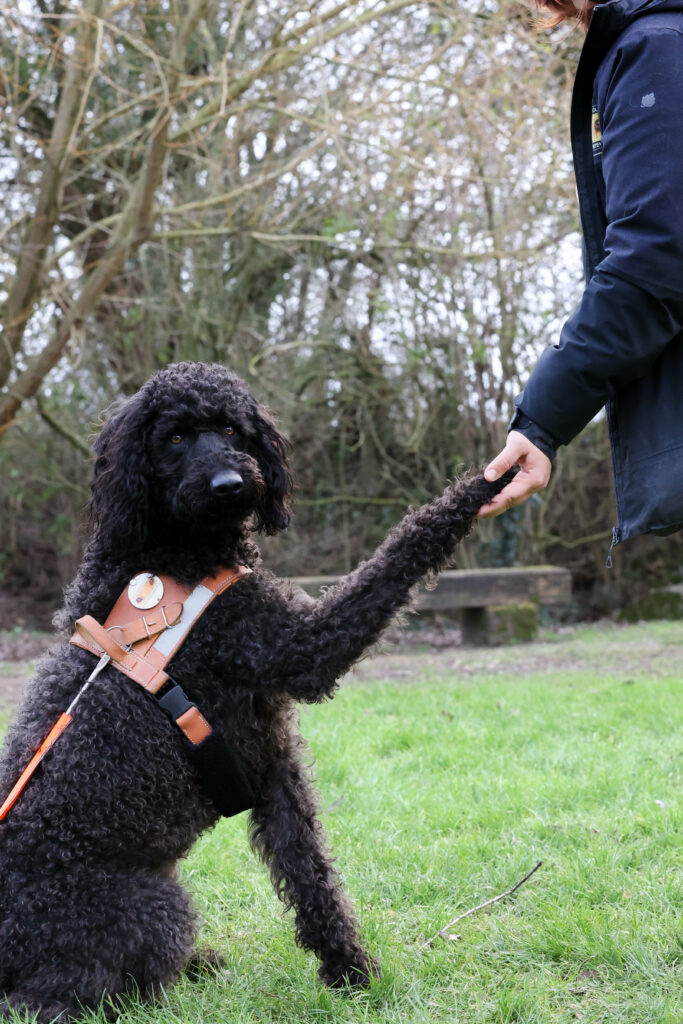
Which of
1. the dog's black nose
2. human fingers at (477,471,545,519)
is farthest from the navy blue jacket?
the dog's black nose

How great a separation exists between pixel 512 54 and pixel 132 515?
751 centimetres

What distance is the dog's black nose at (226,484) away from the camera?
2.53 m

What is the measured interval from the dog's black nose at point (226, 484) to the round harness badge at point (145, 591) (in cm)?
33

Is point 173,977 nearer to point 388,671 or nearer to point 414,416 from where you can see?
point 388,671

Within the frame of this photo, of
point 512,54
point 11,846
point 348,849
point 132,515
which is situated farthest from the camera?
point 512,54

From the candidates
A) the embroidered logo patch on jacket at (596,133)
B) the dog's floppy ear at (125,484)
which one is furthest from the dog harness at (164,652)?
the embroidered logo patch on jacket at (596,133)

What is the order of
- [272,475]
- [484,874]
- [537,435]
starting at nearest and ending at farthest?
1. [537,435]
2. [272,475]
3. [484,874]

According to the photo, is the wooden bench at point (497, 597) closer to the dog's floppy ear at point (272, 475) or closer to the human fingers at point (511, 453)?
the dog's floppy ear at point (272, 475)

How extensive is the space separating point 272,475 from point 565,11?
1.54 meters

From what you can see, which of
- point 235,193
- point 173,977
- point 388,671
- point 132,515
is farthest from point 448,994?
point 235,193

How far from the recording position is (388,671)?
828 cm

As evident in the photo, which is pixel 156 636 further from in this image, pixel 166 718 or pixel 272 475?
pixel 272 475

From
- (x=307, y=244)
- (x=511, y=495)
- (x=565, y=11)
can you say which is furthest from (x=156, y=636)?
(x=307, y=244)

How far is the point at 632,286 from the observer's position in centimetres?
197
